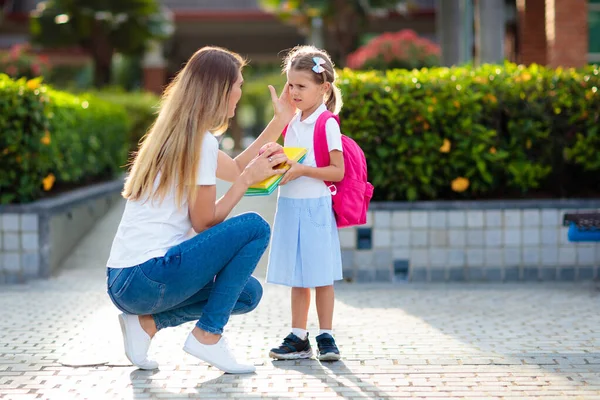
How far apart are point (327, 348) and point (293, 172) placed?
87cm

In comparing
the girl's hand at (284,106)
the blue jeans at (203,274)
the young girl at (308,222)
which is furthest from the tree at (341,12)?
the blue jeans at (203,274)

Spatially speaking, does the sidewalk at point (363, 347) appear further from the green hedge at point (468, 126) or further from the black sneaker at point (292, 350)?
the green hedge at point (468, 126)

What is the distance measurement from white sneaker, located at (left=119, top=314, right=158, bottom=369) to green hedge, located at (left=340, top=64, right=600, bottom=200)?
308cm

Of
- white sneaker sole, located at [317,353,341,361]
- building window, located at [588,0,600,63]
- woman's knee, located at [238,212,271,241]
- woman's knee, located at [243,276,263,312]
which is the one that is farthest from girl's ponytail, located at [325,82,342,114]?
building window, located at [588,0,600,63]

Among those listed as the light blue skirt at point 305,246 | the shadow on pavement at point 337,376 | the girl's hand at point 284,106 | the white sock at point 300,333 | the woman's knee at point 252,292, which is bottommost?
the shadow on pavement at point 337,376

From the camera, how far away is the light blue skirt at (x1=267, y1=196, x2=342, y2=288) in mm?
4336

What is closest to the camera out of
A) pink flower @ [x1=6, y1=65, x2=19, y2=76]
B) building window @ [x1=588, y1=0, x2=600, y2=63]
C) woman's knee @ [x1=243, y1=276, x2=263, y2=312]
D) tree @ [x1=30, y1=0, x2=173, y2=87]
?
woman's knee @ [x1=243, y1=276, x2=263, y2=312]

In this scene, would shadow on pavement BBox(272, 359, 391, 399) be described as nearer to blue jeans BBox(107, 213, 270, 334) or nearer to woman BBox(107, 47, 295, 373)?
woman BBox(107, 47, 295, 373)

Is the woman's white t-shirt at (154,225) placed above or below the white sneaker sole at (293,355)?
above

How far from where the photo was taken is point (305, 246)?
14.3 feet

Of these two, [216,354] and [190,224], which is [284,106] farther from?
[216,354]

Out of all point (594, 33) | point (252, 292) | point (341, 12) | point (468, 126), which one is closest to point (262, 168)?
point (252, 292)

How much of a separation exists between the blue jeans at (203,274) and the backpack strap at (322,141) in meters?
0.51

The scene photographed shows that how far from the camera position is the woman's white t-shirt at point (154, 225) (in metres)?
3.93
